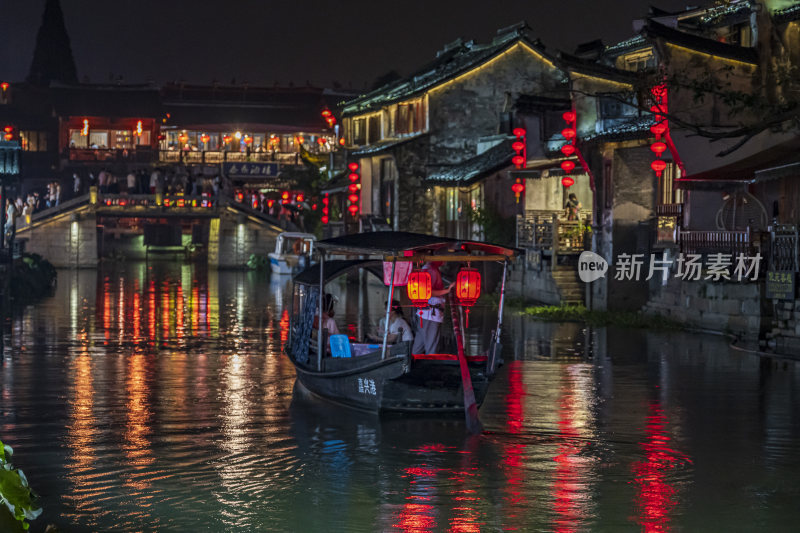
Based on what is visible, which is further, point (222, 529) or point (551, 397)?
point (551, 397)

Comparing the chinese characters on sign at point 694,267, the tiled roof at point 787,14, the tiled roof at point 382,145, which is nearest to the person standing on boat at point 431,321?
the chinese characters on sign at point 694,267

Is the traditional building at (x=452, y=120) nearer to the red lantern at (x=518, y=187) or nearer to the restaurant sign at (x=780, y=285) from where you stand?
the red lantern at (x=518, y=187)

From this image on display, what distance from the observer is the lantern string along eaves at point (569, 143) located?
31.9m

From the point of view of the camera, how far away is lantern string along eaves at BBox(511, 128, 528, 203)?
123 ft

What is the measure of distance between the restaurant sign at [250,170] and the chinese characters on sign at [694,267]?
1774 inches

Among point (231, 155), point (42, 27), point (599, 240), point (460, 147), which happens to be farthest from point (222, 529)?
point (42, 27)

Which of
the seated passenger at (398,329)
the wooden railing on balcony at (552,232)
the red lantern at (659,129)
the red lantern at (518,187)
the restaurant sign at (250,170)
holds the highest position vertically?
the restaurant sign at (250,170)

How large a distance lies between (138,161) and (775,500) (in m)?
66.2

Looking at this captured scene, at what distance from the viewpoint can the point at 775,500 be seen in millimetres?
11633

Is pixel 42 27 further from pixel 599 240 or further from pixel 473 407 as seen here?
pixel 473 407

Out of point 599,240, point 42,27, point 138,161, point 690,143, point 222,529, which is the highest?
point 42,27

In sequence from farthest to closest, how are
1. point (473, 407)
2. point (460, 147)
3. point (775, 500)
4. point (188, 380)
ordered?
point (460, 147) < point (188, 380) < point (473, 407) < point (775, 500)

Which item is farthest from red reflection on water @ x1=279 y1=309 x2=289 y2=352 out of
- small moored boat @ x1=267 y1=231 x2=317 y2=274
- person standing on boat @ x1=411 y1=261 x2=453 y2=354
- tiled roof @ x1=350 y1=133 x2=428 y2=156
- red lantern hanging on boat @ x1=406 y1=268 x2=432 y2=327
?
small moored boat @ x1=267 y1=231 x2=317 y2=274

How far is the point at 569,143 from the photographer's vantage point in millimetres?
32875
